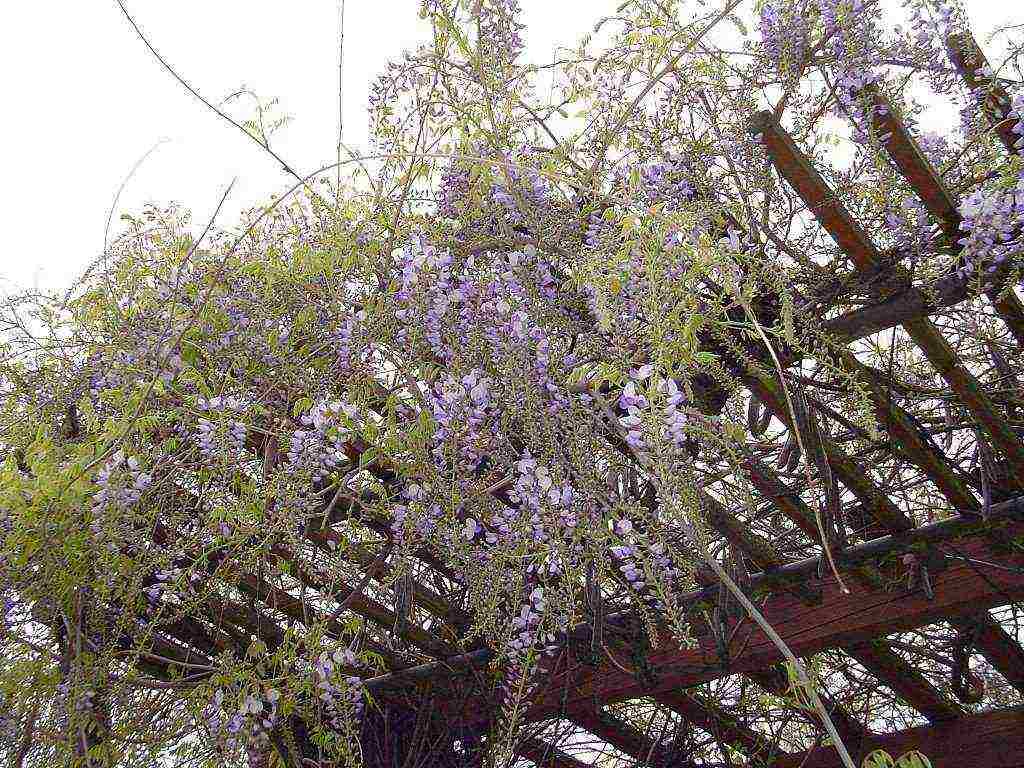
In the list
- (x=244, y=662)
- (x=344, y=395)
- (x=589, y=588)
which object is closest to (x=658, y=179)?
(x=344, y=395)

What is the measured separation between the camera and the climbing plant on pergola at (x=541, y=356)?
1609 millimetres

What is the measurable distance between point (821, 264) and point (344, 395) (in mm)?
922

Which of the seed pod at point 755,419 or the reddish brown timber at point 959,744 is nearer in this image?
the seed pod at point 755,419

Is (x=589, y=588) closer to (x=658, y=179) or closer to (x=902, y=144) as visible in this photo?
(x=658, y=179)

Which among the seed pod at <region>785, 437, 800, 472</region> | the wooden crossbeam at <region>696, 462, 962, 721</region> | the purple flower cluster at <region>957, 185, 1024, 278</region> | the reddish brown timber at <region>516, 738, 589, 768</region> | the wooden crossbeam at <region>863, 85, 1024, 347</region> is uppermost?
the wooden crossbeam at <region>863, 85, 1024, 347</region>

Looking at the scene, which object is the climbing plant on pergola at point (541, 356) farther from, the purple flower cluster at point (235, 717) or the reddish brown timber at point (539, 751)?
the reddish brown timber at point (539, 751)

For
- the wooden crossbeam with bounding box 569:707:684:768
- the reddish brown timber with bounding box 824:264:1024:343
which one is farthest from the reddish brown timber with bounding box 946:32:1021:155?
the wooden crossbeam with bounding box 569:707:684:768

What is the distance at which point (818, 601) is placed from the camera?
2.51 meters

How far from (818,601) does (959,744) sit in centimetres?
106

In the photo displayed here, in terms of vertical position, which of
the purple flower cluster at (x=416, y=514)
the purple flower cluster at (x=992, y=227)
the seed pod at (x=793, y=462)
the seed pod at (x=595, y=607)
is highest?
the purple flower cluster at (x=992, y=227)

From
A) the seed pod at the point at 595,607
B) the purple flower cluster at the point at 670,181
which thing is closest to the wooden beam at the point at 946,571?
the seed pod at the point at 595,607

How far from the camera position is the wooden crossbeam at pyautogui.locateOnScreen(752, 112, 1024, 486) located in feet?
5.17

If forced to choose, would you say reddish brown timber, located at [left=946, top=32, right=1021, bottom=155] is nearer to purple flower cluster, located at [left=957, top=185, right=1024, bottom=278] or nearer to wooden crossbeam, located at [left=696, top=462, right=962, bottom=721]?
purple flower cluster, located at [left=957, top=185, right=1024, bottom=278]

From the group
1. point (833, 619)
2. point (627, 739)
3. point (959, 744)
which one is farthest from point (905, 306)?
point (627, 739)
